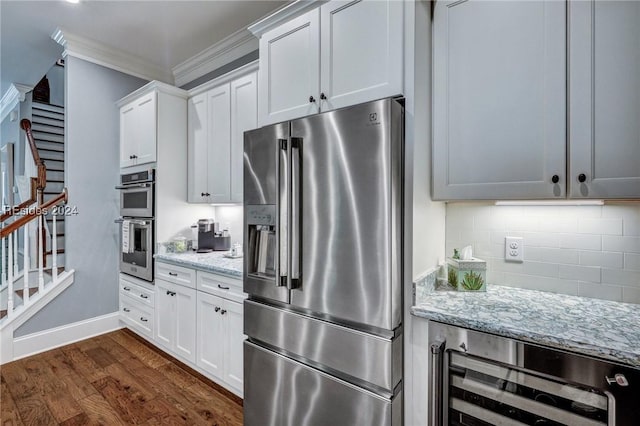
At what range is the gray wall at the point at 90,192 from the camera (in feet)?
9.99

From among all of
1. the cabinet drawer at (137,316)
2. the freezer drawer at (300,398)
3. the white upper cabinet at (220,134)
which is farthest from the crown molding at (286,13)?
the cabinet drawer at (137,316)

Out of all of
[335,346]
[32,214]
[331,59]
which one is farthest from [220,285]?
[32,214]

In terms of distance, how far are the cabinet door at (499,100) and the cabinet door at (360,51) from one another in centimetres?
29

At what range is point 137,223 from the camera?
2994mm

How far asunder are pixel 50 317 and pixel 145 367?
46.2 inches

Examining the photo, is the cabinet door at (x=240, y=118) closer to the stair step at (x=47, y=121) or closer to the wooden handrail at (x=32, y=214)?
the wooden handrail at (x=32, y=214)

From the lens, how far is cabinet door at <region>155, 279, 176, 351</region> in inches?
103

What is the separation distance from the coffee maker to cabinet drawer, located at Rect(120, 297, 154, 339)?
762 mm

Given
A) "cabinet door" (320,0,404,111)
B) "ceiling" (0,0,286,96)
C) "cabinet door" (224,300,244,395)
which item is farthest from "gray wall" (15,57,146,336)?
"cabinet door" (320,0,404,111)

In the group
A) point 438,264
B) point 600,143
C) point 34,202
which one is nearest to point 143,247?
point 34,202

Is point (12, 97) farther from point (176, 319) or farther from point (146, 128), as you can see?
point (176, 319)

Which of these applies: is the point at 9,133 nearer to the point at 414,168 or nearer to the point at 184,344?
the point at 184,344

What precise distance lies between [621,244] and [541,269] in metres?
0.33

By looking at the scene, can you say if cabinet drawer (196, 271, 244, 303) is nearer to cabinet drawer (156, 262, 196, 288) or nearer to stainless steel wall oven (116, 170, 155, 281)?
cabinet drawer (156, 262, 196, 288)
